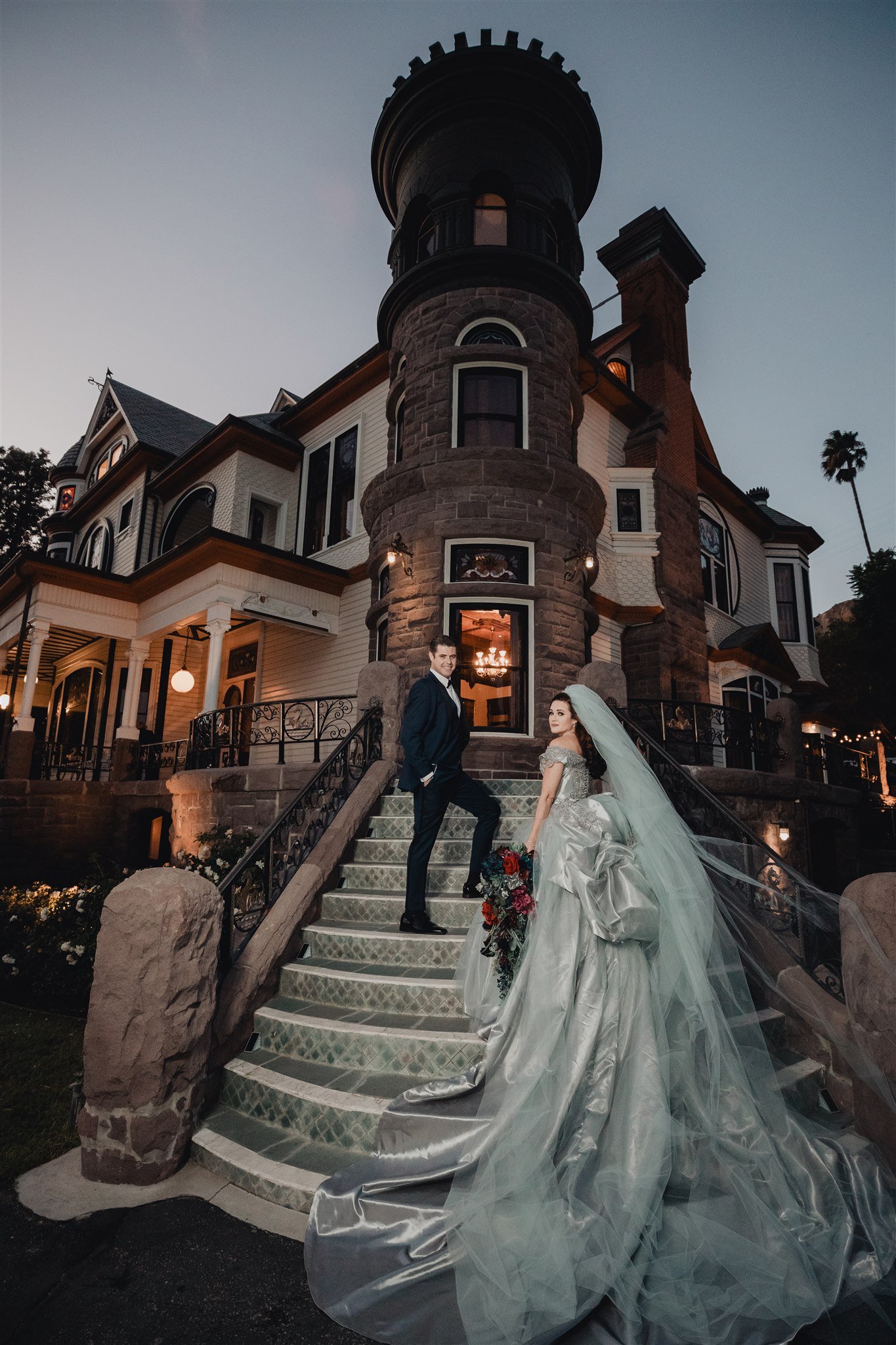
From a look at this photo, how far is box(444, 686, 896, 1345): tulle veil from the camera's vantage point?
242 cm

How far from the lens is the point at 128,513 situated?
20.8 metres

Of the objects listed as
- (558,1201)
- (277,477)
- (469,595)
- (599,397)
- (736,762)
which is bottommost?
(558,1201)

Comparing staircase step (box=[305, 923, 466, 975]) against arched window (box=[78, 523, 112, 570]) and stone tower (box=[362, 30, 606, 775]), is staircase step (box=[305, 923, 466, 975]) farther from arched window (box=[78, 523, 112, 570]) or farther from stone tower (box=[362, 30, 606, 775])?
arched window (box=[78, 523, 112, 570])

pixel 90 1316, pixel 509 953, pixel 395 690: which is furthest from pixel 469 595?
pixel 90 1316

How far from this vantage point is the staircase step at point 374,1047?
405 centimetres

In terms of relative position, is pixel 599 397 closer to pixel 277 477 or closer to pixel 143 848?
pixel 277 477

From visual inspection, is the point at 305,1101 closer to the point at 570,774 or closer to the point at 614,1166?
the point at 614,1166

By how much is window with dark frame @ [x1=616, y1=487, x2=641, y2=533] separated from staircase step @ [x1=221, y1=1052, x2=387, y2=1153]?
46.4 ft

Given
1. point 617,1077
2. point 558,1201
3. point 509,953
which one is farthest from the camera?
point 509,953

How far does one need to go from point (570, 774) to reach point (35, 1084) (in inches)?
176

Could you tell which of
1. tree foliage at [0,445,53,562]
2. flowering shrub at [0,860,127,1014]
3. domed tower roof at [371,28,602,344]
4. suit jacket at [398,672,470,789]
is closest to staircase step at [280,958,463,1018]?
suit jacket at [398,672,470,789]

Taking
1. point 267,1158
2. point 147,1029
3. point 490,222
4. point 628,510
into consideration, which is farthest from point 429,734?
point 628,510

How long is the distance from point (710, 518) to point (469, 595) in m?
11.7

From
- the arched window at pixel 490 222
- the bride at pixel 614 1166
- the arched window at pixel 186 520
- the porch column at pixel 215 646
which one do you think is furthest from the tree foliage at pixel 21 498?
the bride at pixel 614 1166
